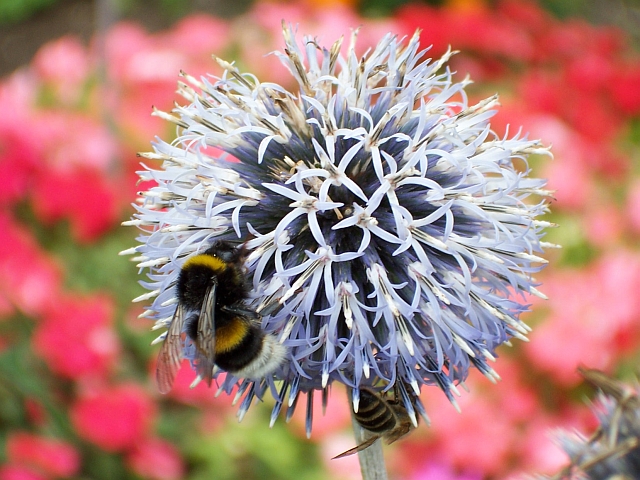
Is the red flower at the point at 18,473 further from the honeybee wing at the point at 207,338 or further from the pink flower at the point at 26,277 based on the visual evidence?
the honeybee wing at the point at 207,338

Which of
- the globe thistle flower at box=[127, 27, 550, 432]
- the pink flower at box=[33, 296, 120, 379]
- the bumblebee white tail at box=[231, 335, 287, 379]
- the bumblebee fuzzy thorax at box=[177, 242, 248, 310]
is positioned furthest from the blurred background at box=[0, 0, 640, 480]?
the bumblebee white tail at box=[231, 335, 287, 379]

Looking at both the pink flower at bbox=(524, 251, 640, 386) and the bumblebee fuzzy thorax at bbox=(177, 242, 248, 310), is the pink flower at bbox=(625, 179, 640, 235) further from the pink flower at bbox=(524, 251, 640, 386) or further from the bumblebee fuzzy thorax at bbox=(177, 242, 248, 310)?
the bumblebee fuzzy thorax at bbox=(177, 242, 248, 310)

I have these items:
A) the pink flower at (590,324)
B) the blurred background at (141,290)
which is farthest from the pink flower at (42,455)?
the pink flower at (590,324)

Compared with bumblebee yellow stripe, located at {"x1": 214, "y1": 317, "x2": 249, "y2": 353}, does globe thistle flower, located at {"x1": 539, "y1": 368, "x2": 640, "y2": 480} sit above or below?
below

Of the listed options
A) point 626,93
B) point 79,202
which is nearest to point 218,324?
point 79,202

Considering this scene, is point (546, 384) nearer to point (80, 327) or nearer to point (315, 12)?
point (80, 327)

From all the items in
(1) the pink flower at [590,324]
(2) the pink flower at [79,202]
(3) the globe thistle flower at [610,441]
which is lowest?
(3) the globe thistle flower at [610,441]
